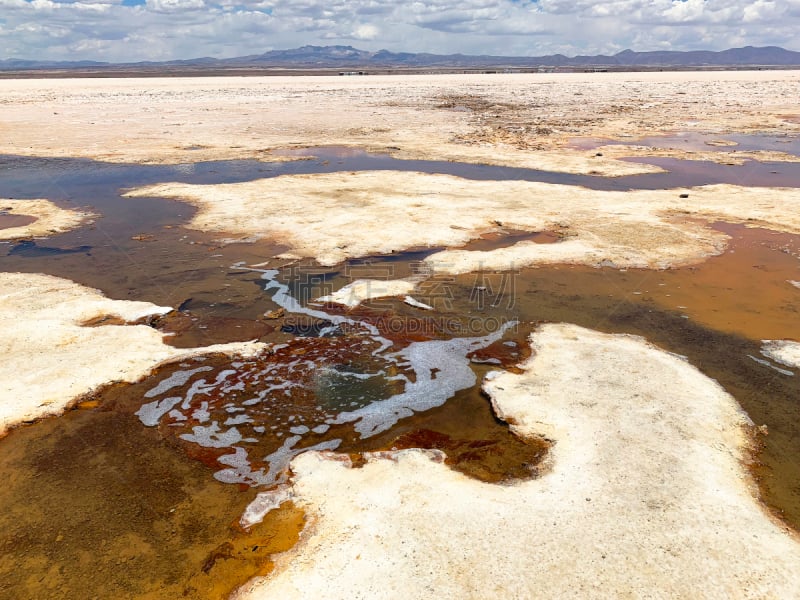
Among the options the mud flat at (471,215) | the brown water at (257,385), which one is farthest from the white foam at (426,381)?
the mud flat at (471,215)

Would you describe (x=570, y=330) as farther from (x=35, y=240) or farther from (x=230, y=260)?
(x=35, y=240)

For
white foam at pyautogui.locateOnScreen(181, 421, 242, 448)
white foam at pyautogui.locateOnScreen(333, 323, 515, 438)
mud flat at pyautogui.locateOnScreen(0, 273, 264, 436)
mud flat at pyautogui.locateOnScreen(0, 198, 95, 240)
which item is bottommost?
white foam at pyautogui.locateOnScreen(181, 421, 242, 448)

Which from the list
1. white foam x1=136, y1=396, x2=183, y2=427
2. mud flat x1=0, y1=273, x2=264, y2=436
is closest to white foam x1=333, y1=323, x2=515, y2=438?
Answer: white foam x1=136, y1=396, x2=183, y2=427


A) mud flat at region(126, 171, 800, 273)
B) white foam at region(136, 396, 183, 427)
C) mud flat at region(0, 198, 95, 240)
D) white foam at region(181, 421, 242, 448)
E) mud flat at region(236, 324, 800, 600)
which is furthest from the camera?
mud flat at region(0, 198, 95, 240)

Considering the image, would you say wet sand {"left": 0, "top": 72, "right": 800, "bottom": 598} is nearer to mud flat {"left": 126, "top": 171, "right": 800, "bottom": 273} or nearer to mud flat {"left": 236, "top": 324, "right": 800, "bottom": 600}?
mud flat {"left": 236, "top": 324, "right": 800, "bottom": 600}

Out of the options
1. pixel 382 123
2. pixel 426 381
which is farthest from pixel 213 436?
pixel 382 123

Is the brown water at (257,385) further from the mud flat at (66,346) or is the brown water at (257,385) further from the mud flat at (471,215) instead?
the mud flat at (471,215)

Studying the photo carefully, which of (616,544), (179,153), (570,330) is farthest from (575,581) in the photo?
(179,153)
